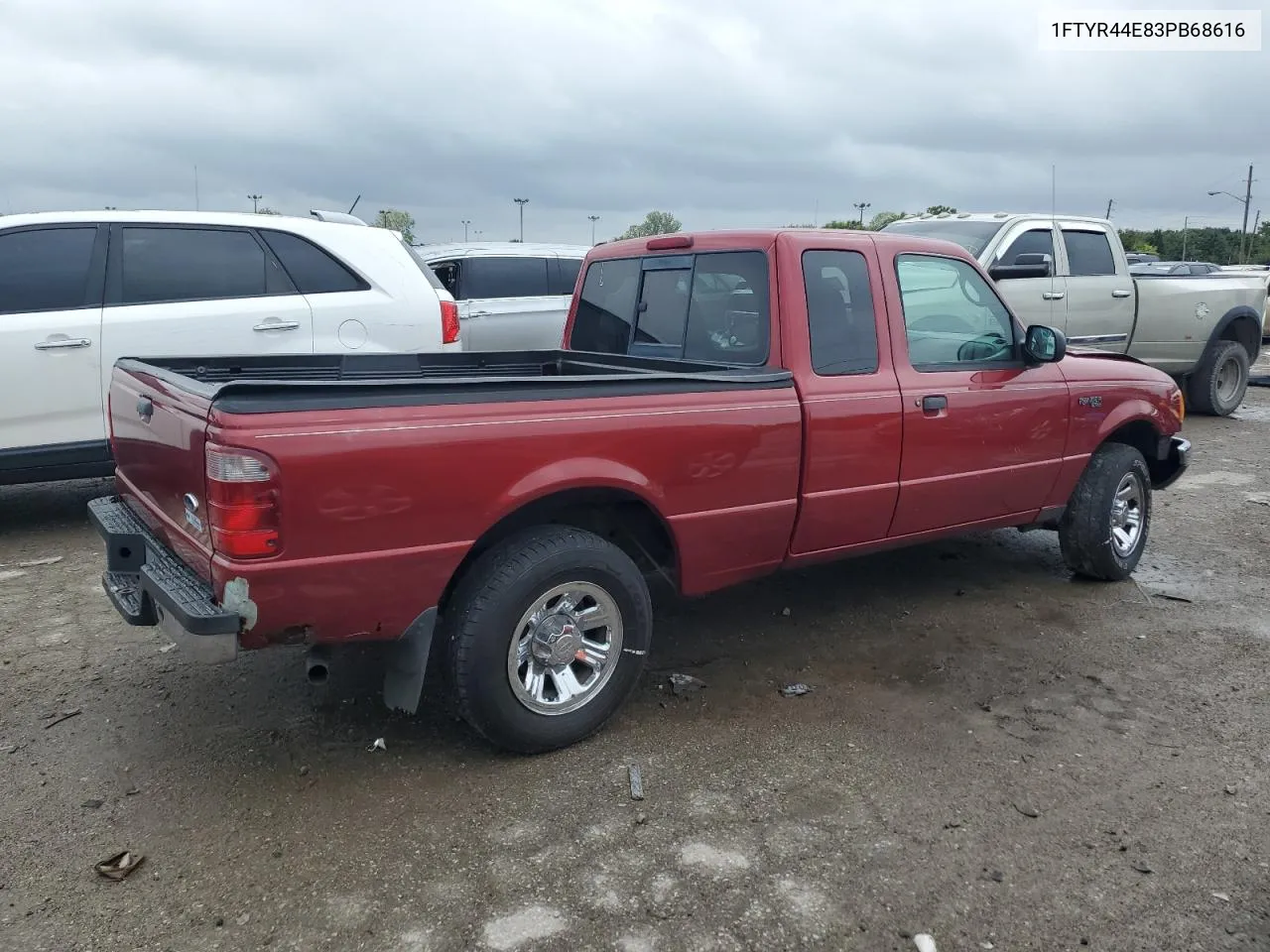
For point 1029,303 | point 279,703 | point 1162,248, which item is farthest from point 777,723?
point 1162,248

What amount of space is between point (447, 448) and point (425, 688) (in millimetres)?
1341

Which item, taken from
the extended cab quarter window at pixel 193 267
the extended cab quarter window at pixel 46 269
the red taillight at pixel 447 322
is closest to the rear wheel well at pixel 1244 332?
the red taillight at pixel 447 322

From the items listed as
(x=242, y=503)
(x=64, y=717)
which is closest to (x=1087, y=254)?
(x=242, y=503)

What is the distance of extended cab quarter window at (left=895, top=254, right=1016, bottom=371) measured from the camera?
4.50 metres

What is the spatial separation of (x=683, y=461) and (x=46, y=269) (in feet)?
14.3

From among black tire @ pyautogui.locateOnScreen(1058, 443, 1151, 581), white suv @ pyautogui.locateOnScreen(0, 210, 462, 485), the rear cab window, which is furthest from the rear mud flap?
black tire @ pyautogui.locateOnScreen(1058, 443, 1151, 581)

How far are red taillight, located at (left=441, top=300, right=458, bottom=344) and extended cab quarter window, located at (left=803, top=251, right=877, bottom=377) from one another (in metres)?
3.36

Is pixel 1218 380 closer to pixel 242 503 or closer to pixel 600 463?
pixel 600 463

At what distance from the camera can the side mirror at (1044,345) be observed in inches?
186

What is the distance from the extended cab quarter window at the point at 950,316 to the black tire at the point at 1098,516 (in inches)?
38.9

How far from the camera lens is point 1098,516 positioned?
5.32 m

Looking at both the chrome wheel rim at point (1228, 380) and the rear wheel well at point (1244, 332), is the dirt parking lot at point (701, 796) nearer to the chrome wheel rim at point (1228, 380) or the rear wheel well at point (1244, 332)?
the chrome wheel rim at point (1228, 380)

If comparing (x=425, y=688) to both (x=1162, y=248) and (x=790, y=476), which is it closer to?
(x=790, y=476)

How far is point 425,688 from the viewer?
4.04m
